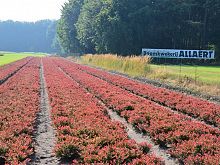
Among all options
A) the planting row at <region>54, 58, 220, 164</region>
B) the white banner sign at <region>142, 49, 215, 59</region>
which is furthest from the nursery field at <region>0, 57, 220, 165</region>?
the white banner sign at <region>142, 49, 215, 59</region>

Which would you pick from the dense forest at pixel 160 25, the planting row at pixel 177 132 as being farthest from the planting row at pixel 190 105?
the dense forest at pixel 160 25

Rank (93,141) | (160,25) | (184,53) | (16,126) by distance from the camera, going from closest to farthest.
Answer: (93,141) → (16,126) → (184,53) → (160,25)


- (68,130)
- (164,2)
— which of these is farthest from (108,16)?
(68,130)

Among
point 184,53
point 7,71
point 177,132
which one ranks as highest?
point 184,53

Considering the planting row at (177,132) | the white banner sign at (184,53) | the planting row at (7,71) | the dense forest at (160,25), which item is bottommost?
the planting row at (7,71)

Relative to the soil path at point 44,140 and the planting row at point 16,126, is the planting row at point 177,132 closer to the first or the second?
the soil path at point 44,140

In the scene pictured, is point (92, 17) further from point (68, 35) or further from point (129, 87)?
point (129, 87)

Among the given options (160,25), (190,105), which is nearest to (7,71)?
(190,105)

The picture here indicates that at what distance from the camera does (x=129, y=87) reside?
80.1 feet

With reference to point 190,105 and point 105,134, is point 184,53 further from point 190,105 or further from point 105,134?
point 105,134

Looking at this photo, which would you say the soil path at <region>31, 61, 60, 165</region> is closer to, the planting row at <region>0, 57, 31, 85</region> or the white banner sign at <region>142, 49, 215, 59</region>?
the planting row at <region>0, 57, 31, 85</region>

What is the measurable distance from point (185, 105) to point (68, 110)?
553cm

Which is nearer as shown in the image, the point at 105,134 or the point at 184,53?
the point at 105,134

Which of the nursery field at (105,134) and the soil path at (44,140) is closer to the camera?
the nursery field at (105,134)
